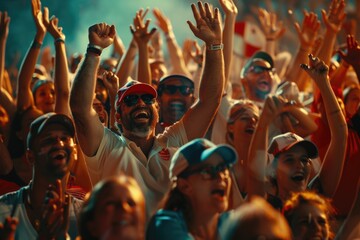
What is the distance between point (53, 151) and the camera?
252 inches

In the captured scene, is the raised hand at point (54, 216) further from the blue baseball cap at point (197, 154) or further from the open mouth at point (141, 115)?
the open mouth at point (141, 115)

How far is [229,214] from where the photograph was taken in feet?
19.2

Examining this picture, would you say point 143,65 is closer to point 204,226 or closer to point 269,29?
point 269,29

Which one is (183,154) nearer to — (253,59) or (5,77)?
(253,59)

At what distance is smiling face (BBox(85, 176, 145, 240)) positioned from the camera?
4.87 m

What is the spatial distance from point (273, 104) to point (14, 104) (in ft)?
9.84

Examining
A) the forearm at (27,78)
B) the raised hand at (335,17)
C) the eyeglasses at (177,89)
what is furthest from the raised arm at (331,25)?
the forearm at (27,78)

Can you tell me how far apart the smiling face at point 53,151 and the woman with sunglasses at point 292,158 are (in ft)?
3.85

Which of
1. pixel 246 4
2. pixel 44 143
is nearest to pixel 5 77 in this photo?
pixel 44 143

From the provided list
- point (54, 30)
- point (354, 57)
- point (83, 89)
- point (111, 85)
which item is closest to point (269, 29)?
point (354, 57)

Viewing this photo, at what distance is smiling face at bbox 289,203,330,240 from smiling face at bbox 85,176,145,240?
1355 millimetres

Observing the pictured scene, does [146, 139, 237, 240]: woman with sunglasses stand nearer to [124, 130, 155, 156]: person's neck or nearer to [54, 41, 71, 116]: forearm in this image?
[124, 130, 155, 156]: person's neck

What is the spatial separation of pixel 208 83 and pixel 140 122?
527mm

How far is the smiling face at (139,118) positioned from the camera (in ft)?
23.0
